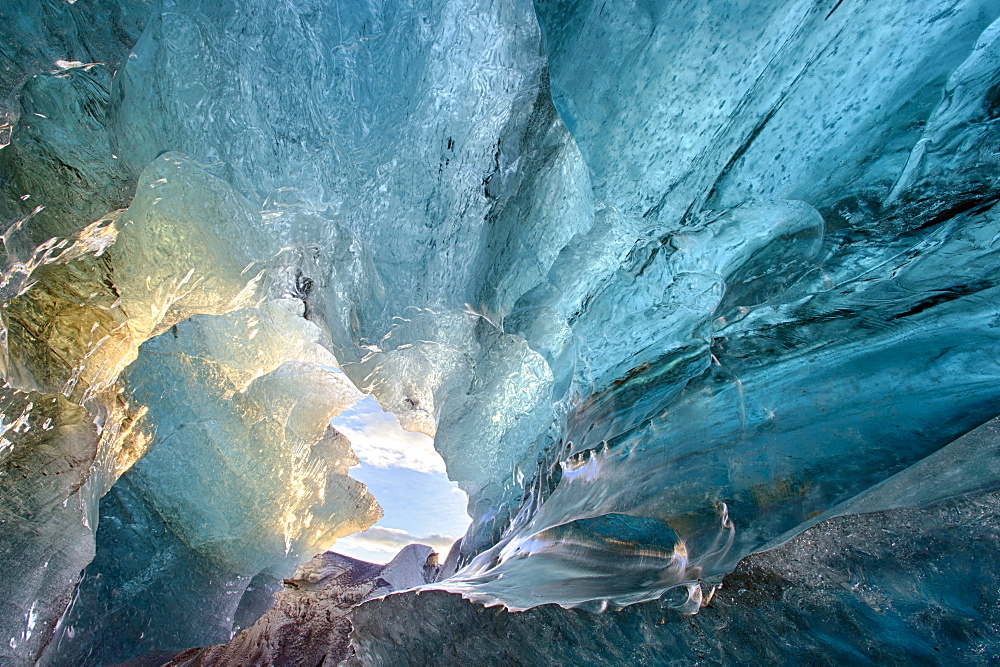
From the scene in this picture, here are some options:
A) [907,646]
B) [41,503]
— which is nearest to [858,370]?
[907,646]

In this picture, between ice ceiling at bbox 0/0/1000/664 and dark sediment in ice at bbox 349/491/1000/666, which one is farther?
dark sediment in ice at bbox 349/491/1000/666

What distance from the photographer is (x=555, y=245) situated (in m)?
2.21

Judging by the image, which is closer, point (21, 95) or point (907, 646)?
point (21, 95)

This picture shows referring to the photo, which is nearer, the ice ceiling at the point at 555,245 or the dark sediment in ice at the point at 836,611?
the ice ceiling at the point at 555,245

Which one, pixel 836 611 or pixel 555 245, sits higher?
pixel 555 245

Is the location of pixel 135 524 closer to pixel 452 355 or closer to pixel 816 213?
pixel 452 355

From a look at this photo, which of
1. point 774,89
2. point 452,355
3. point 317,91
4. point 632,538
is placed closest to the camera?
point 774,89

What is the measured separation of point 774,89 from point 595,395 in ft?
5.01

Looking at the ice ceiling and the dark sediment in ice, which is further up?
the ice ceiling

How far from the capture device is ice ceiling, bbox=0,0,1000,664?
5.35 ft

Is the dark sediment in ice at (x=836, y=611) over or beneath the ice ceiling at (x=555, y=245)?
beneath

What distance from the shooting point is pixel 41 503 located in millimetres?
2424

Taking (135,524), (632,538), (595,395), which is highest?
(595,395)

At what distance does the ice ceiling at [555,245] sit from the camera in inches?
64.2
